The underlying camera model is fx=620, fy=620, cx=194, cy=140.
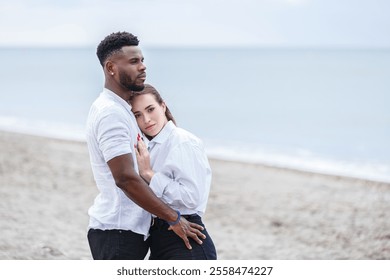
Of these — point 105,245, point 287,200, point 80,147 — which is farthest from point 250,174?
point 105,245

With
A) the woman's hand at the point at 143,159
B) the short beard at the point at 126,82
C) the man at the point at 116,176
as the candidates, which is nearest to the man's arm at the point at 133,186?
the man at the point at 116,176

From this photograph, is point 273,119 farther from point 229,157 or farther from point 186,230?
point 186,230

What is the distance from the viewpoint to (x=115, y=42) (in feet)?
9.00

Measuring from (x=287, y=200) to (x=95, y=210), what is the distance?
6.30m

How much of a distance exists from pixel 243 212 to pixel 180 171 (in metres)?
5.39

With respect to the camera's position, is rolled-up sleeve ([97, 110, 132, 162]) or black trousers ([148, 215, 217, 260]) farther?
black trousers ([148, 215, 217, 260])

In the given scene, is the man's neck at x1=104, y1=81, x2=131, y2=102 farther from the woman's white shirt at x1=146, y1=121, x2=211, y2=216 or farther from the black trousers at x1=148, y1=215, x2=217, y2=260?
the black trousers at x1=148, y1=215, x2=217, y2=260

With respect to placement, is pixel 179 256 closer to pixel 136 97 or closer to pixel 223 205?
pixel 136 97

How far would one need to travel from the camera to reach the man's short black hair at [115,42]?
108 inches

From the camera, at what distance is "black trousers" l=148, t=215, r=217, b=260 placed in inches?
107

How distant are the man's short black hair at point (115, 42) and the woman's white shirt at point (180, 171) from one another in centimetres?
40

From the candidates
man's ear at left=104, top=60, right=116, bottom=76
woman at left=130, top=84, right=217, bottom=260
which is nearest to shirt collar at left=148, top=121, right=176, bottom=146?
woman at left=130, top=84, right=217, bottom=260

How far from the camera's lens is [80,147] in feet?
43.9
